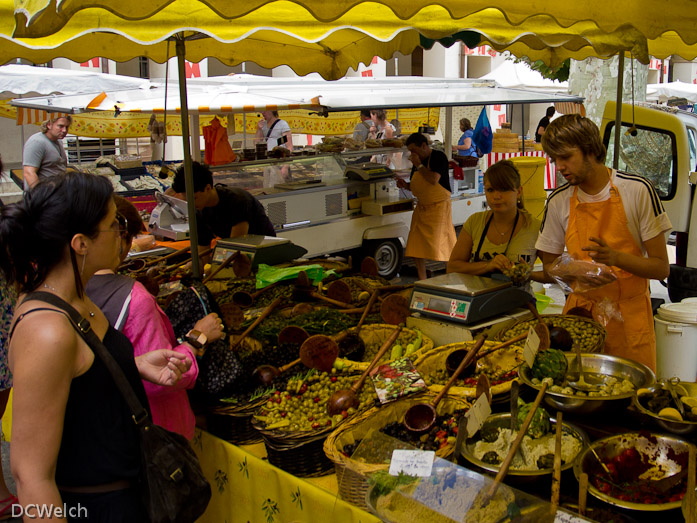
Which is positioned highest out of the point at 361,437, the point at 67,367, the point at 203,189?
the point at 203,189

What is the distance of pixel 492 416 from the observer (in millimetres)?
2318

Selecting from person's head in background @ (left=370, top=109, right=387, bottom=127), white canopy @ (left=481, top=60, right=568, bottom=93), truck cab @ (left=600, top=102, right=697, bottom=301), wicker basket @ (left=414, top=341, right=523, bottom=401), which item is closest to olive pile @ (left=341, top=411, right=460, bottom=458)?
wicker basket @ (left=414, top=341, right=523, bottom=401)

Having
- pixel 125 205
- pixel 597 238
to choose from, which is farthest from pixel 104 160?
pixel 597 238

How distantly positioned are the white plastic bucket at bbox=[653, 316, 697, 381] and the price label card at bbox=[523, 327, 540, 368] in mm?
2653

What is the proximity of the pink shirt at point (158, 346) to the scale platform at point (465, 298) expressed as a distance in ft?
4.36

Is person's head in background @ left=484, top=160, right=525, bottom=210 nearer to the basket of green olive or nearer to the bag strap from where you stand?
the basket of green olive

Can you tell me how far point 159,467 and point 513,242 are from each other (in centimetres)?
262

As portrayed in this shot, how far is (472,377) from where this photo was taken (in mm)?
2766

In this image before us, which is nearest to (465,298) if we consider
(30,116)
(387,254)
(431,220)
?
(431,220)

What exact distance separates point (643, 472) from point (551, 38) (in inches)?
86.8

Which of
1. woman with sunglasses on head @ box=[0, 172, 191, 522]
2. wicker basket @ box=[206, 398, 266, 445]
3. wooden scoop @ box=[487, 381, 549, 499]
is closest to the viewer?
woman with sunglasses on head @ box=[0, 172, 191, 522]

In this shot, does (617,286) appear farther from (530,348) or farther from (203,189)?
(203,189)

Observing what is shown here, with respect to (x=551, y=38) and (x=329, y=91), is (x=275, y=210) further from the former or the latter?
(x=551, y=38)

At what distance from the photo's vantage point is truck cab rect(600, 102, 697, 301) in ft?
19.8
